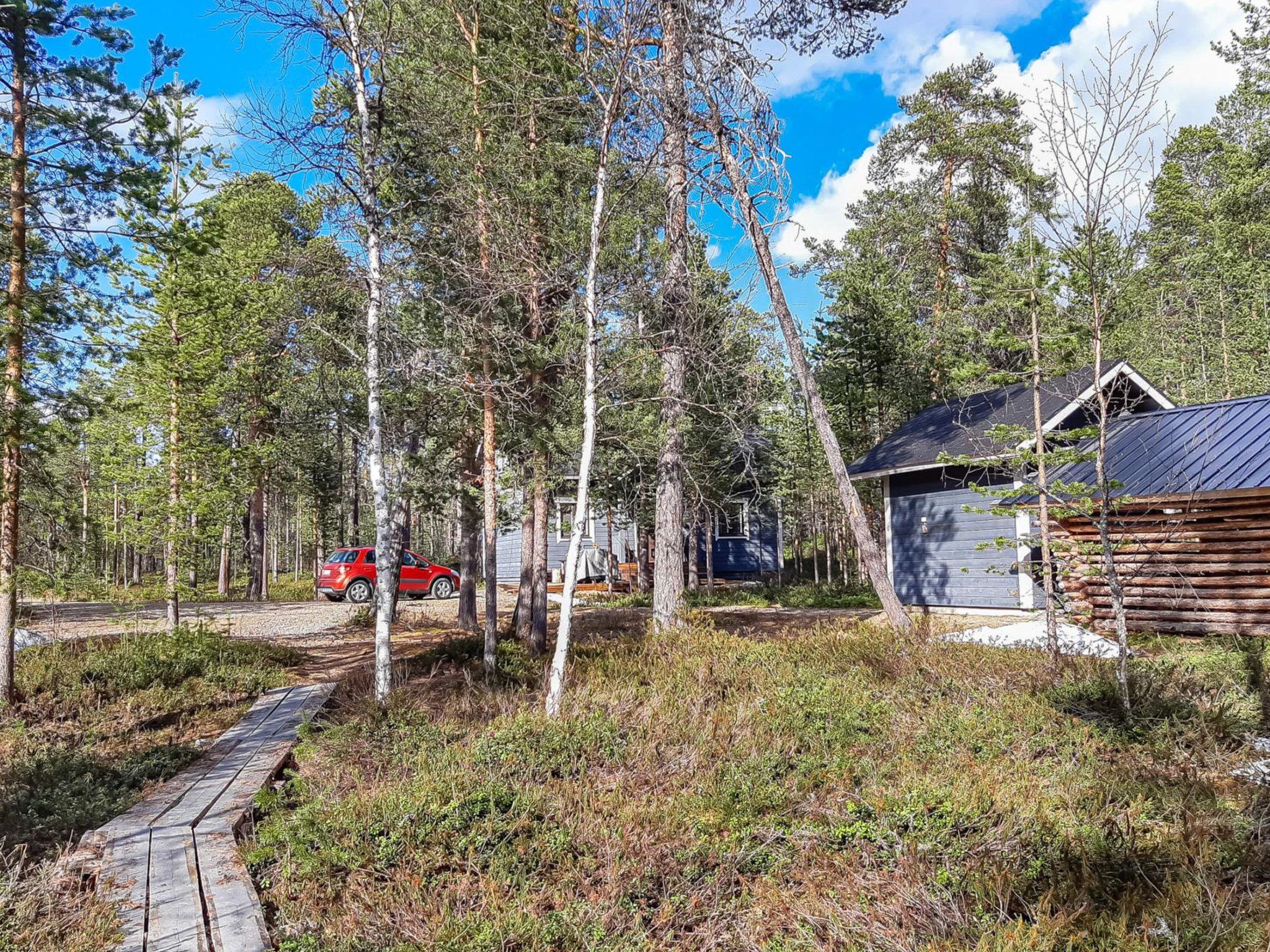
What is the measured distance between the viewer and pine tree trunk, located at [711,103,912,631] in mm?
9641

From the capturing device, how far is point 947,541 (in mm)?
14633

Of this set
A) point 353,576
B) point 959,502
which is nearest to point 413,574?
point 353,576

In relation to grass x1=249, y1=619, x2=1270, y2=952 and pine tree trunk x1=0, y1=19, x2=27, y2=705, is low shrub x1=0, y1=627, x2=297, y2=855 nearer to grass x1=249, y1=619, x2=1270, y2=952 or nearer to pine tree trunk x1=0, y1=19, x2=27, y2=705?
pine tree trunk x1=0, y1=19, x2=27, y2=705

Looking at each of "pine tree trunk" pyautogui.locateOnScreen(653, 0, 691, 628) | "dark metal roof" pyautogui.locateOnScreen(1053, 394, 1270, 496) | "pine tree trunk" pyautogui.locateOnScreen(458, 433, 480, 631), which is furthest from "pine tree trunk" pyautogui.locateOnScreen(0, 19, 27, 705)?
"dark metal roof" pyautogui.locateOnScreen(1053, 394, 1270, 496)

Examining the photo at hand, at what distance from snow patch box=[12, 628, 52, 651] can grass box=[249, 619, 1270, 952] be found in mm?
5947

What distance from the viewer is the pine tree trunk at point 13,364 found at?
286 inches

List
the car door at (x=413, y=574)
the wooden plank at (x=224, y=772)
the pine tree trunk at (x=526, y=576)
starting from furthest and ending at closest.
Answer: the car door at (x=413, y=574) → the pine tree trunk at (x=526, y=576) → the wooden plank at (x=224, y=772)

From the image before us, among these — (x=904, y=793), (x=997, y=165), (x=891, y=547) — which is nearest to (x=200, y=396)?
(x=904, y=793)

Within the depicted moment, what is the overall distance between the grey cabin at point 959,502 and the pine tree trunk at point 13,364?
13299 millimetres

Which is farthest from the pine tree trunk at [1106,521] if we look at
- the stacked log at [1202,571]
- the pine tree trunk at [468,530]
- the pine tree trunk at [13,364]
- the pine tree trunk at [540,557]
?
the pine tree trunk at [13,364]

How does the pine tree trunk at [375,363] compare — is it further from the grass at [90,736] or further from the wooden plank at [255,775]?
the grass at [90,736]

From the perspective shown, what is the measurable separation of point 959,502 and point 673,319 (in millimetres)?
8066

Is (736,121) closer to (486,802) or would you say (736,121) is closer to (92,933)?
(486,802)

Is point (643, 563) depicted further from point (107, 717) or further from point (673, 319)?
point (107, 717)
